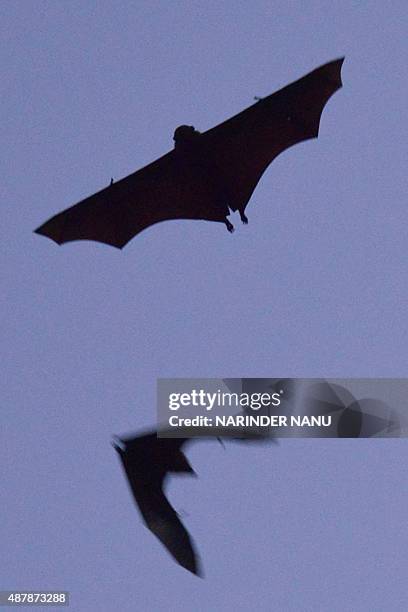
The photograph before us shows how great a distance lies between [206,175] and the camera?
16031mm

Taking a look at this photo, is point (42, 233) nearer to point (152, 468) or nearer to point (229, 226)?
point (229, 226)

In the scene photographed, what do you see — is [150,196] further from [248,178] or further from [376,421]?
[376,421]

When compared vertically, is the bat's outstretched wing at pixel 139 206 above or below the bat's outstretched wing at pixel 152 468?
above

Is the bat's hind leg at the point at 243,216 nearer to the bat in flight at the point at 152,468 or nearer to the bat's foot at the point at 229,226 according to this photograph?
the bat's foot at the point at 229,226

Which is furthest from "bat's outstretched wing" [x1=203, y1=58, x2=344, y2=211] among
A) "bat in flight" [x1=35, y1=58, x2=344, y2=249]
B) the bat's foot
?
the bat's foot

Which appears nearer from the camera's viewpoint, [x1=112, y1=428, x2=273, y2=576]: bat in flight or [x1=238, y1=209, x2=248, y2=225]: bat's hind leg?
[x1=112, y1=428, x2=273, y2=576]: bat in flight

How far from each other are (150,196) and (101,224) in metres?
0.96

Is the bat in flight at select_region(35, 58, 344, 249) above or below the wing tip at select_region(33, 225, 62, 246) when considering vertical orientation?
above

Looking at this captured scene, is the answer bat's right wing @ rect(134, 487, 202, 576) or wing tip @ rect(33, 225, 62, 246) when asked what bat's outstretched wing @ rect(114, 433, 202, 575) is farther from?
wing tip @ rect(33, 225, 62, 246)

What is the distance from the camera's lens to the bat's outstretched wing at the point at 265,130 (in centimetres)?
1520

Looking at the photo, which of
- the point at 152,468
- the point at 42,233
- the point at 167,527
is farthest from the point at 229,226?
the point at 167,527

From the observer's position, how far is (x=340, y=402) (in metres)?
14.6

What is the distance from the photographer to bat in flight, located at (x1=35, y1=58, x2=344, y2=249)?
1539cm

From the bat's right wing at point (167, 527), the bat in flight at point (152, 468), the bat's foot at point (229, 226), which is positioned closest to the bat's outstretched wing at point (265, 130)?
the bat's foot at point (229, 226)
